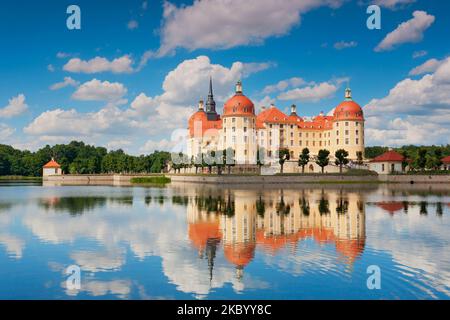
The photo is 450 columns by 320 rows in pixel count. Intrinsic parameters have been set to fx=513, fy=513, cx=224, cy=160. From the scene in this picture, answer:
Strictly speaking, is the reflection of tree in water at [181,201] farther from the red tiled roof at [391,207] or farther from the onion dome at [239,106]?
the onion dome at [239,106]

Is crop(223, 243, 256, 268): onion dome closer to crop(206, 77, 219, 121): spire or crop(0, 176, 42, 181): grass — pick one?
crop(206, 77, 219, 121): spire

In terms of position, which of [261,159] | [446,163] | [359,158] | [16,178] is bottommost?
[16,178]

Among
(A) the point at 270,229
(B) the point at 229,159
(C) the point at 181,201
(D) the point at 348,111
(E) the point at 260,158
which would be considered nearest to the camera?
(A) the point at 270,229

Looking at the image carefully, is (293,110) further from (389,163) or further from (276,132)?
(389,163)

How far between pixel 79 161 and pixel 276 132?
5430cm

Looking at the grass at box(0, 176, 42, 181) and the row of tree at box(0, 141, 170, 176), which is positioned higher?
the row of tree at box(0, 141, 170, 176)

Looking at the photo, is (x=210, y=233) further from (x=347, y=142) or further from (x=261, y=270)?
(x=347, y=142)

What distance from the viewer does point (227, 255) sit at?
15.9 meters

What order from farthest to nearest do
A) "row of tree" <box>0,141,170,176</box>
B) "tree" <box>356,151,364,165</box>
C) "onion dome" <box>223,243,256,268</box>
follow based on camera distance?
1. "row of tree" <box>0,141,170,176</box>
2. "tree" <box>356,151,364,165</box>
3. "onion dome" <box>223,243,256,268</box>

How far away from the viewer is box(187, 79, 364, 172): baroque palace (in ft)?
304

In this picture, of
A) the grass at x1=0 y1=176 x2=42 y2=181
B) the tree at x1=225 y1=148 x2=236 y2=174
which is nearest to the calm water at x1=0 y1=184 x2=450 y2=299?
the tree at x1=225 y1=148 x2=236 y2=174

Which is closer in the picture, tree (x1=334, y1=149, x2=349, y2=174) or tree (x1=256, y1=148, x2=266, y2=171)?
tree (x1=334, y1=149, x2=349, y2=174)

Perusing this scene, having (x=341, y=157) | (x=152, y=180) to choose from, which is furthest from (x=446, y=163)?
(x=152, y=180)

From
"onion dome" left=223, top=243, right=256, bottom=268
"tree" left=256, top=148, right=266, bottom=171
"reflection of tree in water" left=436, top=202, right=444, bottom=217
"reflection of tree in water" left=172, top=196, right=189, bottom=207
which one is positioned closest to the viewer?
"onion dome" left=223, top=243, right=256, bottom=268
